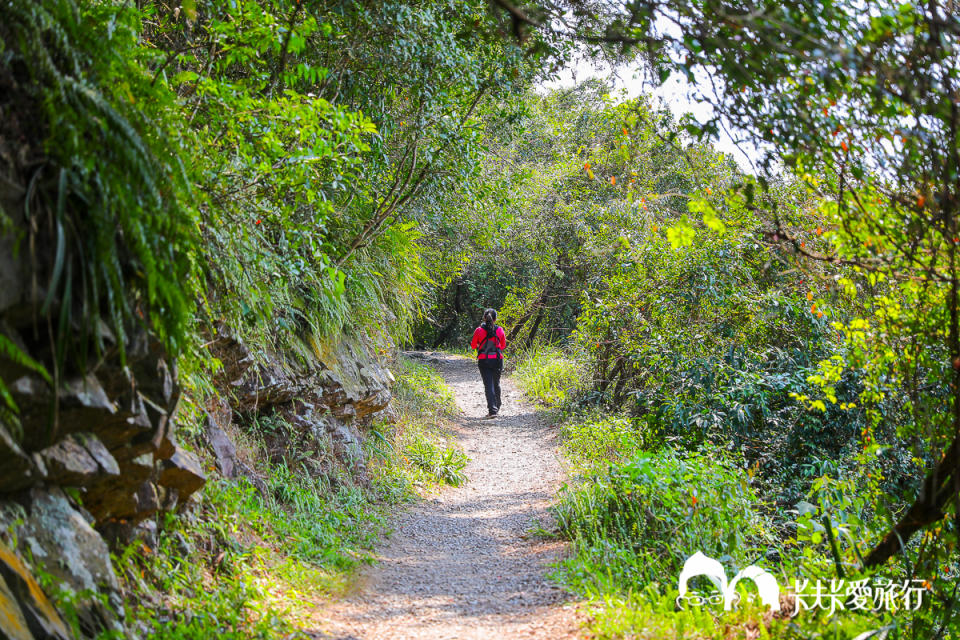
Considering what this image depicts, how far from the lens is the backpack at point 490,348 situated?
13.4 m

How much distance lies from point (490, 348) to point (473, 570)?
7.46 metres

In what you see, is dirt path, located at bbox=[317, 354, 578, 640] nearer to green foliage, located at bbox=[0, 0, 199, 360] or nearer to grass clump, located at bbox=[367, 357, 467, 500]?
grass clump, located at bbox=[367, 357, 467, 500]

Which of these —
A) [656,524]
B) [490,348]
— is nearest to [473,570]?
[656,524]

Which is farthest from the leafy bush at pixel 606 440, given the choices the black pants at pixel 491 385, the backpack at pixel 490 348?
the black pants at pixel 491 385

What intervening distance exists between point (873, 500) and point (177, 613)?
5176 mm

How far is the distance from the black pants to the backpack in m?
0.26

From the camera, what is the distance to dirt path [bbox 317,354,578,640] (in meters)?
4.71

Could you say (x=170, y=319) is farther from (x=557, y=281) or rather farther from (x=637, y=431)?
(x=557, y=281)

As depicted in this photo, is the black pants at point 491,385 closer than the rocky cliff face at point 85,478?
No

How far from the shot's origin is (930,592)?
466cm

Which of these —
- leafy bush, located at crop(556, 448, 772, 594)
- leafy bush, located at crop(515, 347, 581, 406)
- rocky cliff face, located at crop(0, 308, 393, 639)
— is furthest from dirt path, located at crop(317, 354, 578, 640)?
leafy bush, located at crop(515, 347, 581, 406)

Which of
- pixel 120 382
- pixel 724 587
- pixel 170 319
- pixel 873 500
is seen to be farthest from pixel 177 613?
pixel 873 500

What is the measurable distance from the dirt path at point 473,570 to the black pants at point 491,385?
2.87 metres

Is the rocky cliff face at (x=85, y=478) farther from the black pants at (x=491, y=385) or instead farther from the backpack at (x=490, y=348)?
the black pants at (x=491, y=385)
